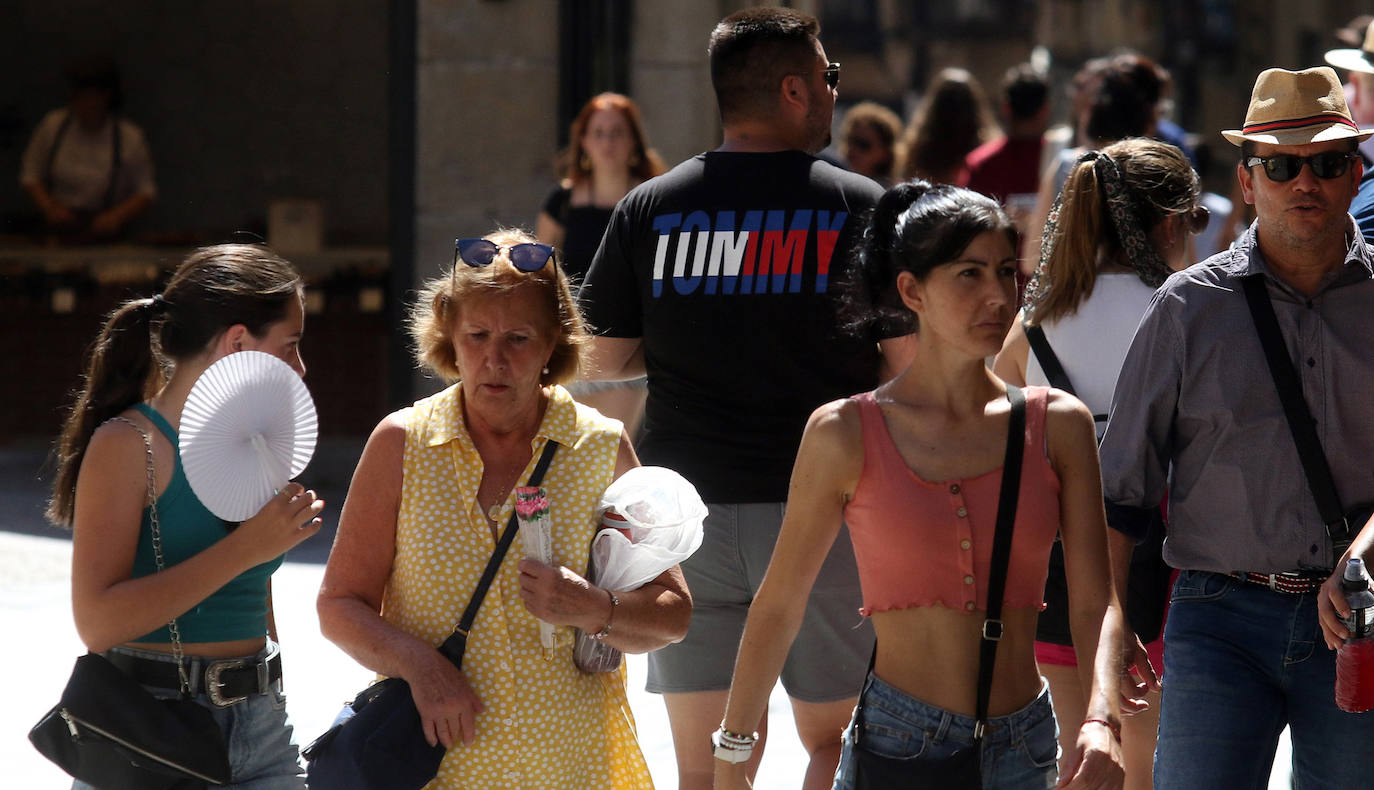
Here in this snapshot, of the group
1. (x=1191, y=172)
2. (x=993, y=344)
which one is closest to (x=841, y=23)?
(x=1191, y=172)

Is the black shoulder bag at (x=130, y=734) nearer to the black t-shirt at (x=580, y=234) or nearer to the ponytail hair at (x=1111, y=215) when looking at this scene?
the ponytail hair at (x=1111, y=215)

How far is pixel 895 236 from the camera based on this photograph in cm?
327

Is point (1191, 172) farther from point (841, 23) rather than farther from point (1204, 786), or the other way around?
point (841, 23)

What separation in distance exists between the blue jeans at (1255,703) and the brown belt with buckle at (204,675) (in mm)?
1826

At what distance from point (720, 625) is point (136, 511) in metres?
1.56

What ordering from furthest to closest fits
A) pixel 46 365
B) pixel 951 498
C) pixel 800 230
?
pixel 46 365 → pixel 800 230 → pixel 951 498

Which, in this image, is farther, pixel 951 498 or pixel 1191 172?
pixel 1191 172

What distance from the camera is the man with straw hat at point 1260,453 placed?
11.6 ft

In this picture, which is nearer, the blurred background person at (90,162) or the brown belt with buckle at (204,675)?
the brown belt with buckle at (204,675)

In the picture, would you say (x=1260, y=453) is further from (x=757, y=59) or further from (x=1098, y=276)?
(x=757, y=59)

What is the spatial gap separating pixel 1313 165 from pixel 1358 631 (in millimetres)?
949

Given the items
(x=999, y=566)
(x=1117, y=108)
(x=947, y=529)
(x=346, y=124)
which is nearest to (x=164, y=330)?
(x=947, y=529)

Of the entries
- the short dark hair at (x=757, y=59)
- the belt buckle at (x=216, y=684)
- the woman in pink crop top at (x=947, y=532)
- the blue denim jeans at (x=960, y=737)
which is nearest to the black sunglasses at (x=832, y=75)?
the short dark hair at (x=757, y=59)

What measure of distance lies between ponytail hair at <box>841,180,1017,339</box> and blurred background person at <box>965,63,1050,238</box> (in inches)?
234
